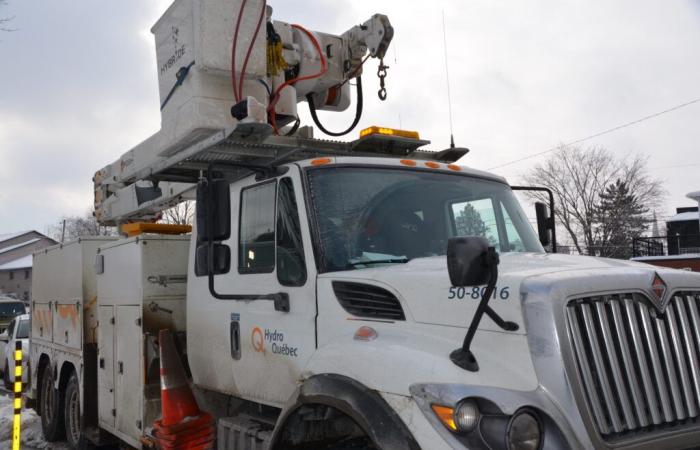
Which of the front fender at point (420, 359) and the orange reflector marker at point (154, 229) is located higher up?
the orange reflector marker at point (154, 229)

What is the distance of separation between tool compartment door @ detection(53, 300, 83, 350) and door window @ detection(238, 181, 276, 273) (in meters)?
3.53

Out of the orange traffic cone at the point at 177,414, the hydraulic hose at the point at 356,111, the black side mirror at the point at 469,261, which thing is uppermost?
the hydraulic hose at the point at 356,111

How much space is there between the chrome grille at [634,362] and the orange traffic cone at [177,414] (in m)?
3.05

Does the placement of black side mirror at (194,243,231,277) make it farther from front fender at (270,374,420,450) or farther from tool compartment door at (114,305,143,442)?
tool compartment door at (114,305,143,442)

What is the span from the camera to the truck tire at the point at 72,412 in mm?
7164

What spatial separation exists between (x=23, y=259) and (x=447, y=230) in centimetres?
7275

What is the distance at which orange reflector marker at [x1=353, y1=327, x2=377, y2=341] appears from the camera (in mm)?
3207

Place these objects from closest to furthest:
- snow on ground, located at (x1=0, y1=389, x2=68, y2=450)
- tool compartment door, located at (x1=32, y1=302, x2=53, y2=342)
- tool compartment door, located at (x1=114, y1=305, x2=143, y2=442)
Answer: tool compartment door, located at (x1=114, y1=305, x2=143, y2=442) < snow on ground, located at (x1=0, y1=389, x2=68, y2=450) < tool compartment door, located at (x1=32, y1=302, x2=53, y2=342)

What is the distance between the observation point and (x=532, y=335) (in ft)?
8.71

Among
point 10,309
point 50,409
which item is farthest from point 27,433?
point 10,309

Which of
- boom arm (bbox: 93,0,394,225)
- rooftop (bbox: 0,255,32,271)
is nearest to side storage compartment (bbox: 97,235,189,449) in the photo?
boom arm (bbox: 93,0,394,225)

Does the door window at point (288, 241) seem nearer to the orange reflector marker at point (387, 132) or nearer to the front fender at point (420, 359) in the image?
the front fender at point (420, 359)

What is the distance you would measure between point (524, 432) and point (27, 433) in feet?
27.9

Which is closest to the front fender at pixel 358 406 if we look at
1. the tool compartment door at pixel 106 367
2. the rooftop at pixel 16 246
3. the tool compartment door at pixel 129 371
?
the tool compartment door at pixel 129 371
